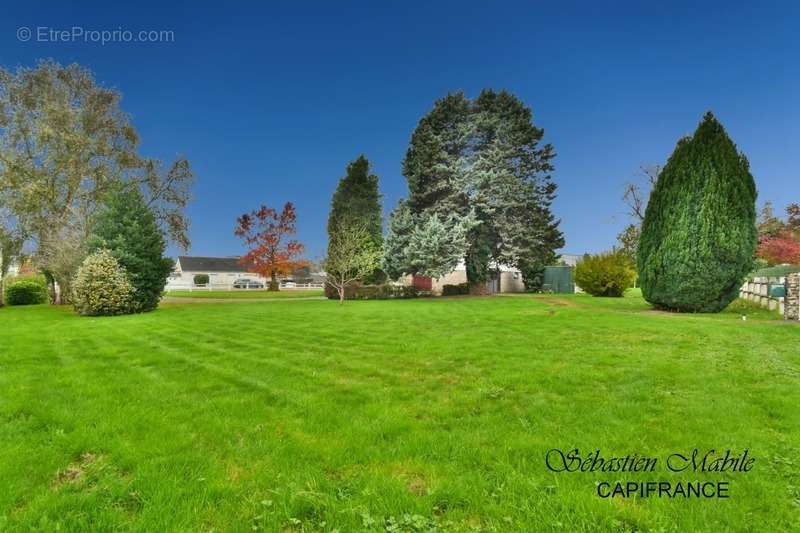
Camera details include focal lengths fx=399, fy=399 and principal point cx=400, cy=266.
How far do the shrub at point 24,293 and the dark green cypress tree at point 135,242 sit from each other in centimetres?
1519

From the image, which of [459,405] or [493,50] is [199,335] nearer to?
[459,405]

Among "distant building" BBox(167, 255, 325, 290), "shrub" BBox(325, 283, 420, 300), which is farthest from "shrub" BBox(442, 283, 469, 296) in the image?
"distant building" BBox(167, 255, 325, 290)

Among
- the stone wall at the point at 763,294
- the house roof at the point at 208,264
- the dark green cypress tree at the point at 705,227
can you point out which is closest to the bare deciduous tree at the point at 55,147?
the dark green cypress tree at the point at 705,227

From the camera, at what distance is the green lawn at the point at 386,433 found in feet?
8.48

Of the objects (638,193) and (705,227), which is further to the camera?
(638,193)

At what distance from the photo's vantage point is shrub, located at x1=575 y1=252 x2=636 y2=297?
2416 centimetres

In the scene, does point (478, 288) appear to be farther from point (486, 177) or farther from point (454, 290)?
point (486, 177)

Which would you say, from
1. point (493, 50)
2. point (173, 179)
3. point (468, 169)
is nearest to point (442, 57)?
point (493, 50)

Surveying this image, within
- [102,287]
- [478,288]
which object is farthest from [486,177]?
[102,287]

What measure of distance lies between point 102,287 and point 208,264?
53.6 m

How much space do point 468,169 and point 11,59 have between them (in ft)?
91.6

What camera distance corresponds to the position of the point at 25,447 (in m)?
3.54

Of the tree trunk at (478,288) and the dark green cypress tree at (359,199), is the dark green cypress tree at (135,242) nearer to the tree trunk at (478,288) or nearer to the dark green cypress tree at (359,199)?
the dark green cypress tree at (359,199)
